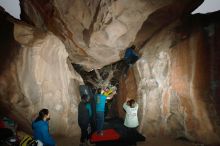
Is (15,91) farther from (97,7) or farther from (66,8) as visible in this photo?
(97,7)

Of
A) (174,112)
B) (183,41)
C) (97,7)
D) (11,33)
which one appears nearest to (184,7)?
(183,41)

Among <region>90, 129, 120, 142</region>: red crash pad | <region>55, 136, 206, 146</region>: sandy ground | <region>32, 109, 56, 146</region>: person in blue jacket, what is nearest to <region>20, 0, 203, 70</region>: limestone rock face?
<region>90, 129, 120, 142</region>: red crash pad

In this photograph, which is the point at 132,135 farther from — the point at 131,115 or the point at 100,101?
the point at 100,101

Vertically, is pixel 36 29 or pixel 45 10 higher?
pixel 45 10

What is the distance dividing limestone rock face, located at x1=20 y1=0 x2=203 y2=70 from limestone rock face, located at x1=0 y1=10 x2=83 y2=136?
794mm

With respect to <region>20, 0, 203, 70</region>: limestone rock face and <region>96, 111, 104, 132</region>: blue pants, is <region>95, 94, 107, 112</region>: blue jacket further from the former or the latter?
<region>20, 0, 203, 70</region>: limestone rock face

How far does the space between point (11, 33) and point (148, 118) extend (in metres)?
6.15

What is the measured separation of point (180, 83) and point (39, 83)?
5.17 meters

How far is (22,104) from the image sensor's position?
8.76 meters

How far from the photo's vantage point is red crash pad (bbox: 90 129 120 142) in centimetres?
891

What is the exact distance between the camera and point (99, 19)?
949cm

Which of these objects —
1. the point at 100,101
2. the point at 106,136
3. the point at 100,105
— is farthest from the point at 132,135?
the point at 100,101

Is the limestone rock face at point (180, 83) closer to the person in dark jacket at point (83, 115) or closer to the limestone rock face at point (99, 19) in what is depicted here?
the limestone rock face at point (99, 19)

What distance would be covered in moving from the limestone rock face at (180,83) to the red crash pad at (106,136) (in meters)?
1.12
